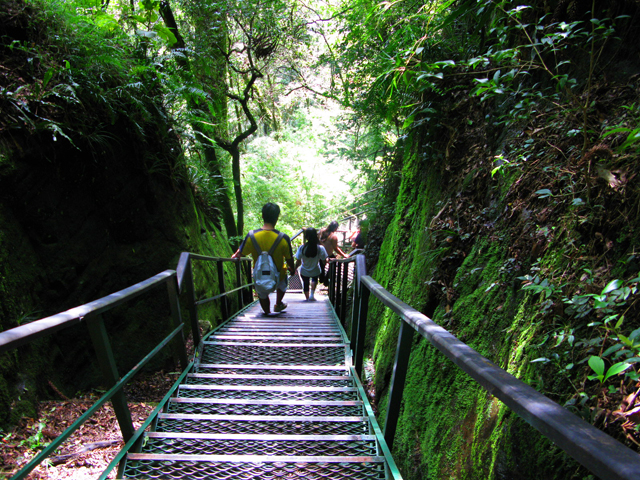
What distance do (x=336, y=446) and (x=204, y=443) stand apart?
741mm

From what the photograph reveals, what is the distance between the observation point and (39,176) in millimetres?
3545

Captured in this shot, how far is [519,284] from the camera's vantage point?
2088mm

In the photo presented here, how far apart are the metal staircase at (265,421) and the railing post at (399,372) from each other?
15 centimetres

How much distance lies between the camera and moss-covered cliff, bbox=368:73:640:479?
1471 mm

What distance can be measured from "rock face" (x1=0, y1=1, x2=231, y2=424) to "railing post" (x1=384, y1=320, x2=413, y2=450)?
275cm

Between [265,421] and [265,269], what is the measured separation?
8.48 feet

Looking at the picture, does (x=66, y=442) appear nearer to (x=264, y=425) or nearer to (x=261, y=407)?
(x=261, y=407)

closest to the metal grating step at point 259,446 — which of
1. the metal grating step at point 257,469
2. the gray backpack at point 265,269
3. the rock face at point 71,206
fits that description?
the metal grating step at point 257,469

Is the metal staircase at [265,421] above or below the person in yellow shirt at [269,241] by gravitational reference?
below

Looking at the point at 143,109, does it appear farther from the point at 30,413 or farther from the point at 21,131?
the point at 30,413

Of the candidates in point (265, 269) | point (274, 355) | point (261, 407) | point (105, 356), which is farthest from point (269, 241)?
point (105, 356)

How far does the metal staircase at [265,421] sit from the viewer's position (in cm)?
183

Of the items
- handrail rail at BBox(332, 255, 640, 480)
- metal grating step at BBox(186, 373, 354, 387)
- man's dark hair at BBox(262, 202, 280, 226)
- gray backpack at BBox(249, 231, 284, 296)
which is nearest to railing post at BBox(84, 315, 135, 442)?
metal grating step at BBox(186, 373, 354, 387)

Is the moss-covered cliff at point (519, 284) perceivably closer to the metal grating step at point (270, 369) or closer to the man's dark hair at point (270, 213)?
the metal grating step at point (270, 369)
